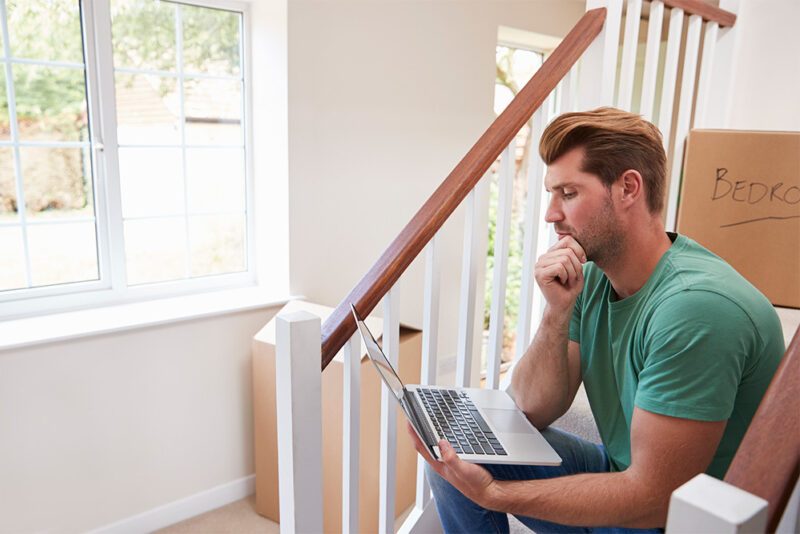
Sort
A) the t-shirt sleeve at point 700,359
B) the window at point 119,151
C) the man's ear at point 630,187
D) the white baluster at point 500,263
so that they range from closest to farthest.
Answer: the t-shirt sleeve at point 700,359, the man's ear at point 630,187, the white baluster at point 500,263, the window at point 119,151

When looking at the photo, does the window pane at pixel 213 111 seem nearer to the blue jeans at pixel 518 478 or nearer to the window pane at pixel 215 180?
the window pane at pixel 215 180

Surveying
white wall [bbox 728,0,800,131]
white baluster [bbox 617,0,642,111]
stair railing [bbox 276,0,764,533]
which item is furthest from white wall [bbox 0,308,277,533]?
white wall [bbox 728,0,800,131]

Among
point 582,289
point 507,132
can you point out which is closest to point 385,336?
point 582,289

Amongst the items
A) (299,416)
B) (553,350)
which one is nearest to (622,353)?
(553,350)

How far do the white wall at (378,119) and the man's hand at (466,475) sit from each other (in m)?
1.74

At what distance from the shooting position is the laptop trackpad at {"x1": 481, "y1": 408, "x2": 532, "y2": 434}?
4.00 ft

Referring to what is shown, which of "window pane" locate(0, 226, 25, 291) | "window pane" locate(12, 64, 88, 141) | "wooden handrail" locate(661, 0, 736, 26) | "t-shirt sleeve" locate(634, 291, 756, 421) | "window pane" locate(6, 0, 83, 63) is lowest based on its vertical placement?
"window pane" locate(0, 226, 25, 291)

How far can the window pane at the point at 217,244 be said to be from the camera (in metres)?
2.67

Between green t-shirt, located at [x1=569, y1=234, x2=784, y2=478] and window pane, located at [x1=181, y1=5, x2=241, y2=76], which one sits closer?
green t-shirt, located at [x1=569, y1=234, x2=784, y2=478]

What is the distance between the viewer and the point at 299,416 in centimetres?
104

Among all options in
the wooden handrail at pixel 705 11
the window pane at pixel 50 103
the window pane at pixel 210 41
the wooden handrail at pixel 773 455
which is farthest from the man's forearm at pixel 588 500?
the window pane at pixel 210 41

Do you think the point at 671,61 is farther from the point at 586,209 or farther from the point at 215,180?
the point at 215,180

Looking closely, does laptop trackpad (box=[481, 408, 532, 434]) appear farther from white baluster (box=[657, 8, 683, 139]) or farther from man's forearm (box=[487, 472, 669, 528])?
white baluster (box=[657, 8, 683, 139])

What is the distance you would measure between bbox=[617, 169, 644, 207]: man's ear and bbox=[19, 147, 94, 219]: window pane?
2.07 m
